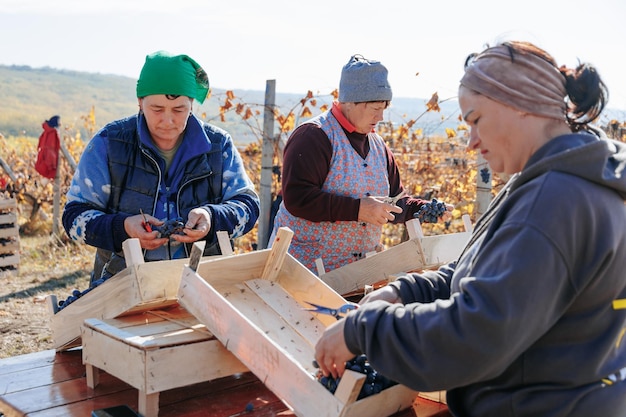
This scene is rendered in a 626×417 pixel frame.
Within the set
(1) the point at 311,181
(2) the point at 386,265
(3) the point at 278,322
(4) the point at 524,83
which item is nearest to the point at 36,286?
(1) the point at 311,181

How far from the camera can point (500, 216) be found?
1.49 metres

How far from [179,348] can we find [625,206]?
4.08 ft

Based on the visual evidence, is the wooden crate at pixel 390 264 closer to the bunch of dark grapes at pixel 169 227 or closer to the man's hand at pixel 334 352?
the bunch of dark grapes at pixel 169 227

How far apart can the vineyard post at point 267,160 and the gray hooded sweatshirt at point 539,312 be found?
4.65 meters

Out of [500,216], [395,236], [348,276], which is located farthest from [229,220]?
[395,236]

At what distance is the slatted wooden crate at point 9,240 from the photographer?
7.84 m

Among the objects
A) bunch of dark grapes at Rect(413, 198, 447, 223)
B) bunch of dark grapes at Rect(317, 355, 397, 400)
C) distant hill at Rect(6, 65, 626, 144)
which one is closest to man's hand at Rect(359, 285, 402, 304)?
bunch of dark grapes at Rect(317, 355, 397, 400)

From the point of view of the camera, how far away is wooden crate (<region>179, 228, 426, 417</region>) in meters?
1.70

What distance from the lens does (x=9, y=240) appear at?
799 cm

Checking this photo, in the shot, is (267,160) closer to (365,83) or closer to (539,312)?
(365,83)

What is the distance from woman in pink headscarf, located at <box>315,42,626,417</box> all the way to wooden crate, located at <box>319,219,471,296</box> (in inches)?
48.2

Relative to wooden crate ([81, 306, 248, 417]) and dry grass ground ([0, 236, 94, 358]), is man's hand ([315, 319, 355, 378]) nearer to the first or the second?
wooden crate ([81, 306, 248, 417])

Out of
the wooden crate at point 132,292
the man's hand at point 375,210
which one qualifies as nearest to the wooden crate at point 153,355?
the wooden crate at point 132,292

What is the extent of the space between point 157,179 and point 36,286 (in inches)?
205
